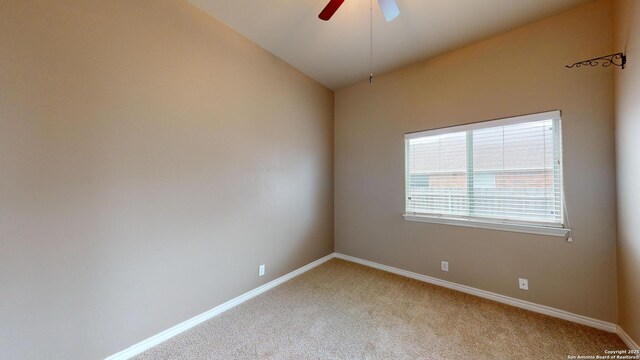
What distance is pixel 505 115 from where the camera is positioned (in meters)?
2.38

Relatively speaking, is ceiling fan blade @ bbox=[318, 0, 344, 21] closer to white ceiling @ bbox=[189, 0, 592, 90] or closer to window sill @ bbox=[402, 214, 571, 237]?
white ceiling @ bbox=[189, 0, 592, 90]

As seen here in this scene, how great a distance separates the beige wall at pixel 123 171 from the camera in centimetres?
132

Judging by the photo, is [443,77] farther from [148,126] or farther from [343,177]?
[148,126]

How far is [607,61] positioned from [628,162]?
0.92 m

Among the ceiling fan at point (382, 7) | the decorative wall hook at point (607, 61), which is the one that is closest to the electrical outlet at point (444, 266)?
the decorative wall hook at point (607, 61)

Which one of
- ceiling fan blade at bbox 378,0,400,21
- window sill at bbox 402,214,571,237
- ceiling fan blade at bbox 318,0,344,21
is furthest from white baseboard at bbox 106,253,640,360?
ceiling fan blade at bbox 378,0,400,21

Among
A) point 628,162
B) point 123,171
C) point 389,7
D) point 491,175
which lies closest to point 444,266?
point 491,175

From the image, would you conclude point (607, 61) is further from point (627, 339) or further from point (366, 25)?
point (627, 339)

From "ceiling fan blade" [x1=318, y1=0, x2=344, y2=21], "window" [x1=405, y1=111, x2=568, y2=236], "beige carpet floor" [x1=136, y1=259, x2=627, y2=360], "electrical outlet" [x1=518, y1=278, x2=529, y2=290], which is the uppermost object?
"ceiling fan blade" [x1=318, y1=0, x2=344, y2=21]

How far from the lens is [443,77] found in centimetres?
277

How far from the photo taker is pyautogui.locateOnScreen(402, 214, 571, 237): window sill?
6.96ft

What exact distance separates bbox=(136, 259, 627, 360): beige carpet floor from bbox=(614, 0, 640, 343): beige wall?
393mm

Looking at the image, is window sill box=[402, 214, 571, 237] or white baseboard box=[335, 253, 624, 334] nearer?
white baseboard box=[335, 253, 624, 334]

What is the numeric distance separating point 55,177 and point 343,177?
3093 mm
